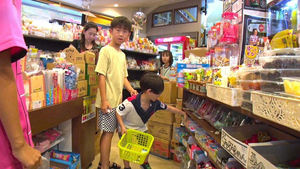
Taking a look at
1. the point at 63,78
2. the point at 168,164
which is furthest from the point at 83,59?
the point at 168,164

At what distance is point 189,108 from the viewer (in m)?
2.48

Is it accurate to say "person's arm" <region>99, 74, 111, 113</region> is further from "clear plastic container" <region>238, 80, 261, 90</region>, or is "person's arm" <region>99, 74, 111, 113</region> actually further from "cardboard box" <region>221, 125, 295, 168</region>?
"clear plastic container" <region>238, 80, 261, 90</region>

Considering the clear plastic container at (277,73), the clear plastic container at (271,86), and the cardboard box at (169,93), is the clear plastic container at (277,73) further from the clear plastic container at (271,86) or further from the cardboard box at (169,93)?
the cardboard box at (169,93)

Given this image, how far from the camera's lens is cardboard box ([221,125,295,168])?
991 millimetres

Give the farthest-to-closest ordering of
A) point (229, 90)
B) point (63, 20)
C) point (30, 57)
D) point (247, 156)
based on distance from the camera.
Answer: point (63, 20) → point (30, 57) → point (229, 90) → point (247, 156)

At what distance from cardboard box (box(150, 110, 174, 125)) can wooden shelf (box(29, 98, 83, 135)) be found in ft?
4.03

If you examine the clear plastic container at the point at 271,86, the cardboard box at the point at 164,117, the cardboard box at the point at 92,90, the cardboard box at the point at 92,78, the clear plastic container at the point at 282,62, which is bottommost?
the cardboard box at the point at 164,117

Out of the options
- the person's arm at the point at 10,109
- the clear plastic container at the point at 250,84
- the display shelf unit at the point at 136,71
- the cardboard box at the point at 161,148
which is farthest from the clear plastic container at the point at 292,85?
the display shelf unit at the point at 136,71

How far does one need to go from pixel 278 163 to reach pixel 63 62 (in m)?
1.97

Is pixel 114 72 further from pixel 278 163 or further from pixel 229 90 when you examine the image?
pixel 278 163

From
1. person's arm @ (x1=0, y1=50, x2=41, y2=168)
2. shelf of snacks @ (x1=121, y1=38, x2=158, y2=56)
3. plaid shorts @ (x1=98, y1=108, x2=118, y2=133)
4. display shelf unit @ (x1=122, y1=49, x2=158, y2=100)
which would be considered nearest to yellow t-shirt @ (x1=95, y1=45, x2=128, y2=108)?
plaid shorts @ (x1=98, y1=108, x2=118, y2=133)

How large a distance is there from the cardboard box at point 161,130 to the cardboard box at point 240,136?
71.0 inches

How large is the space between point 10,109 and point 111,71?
5.42 ft

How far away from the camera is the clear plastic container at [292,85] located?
66 centimetres
